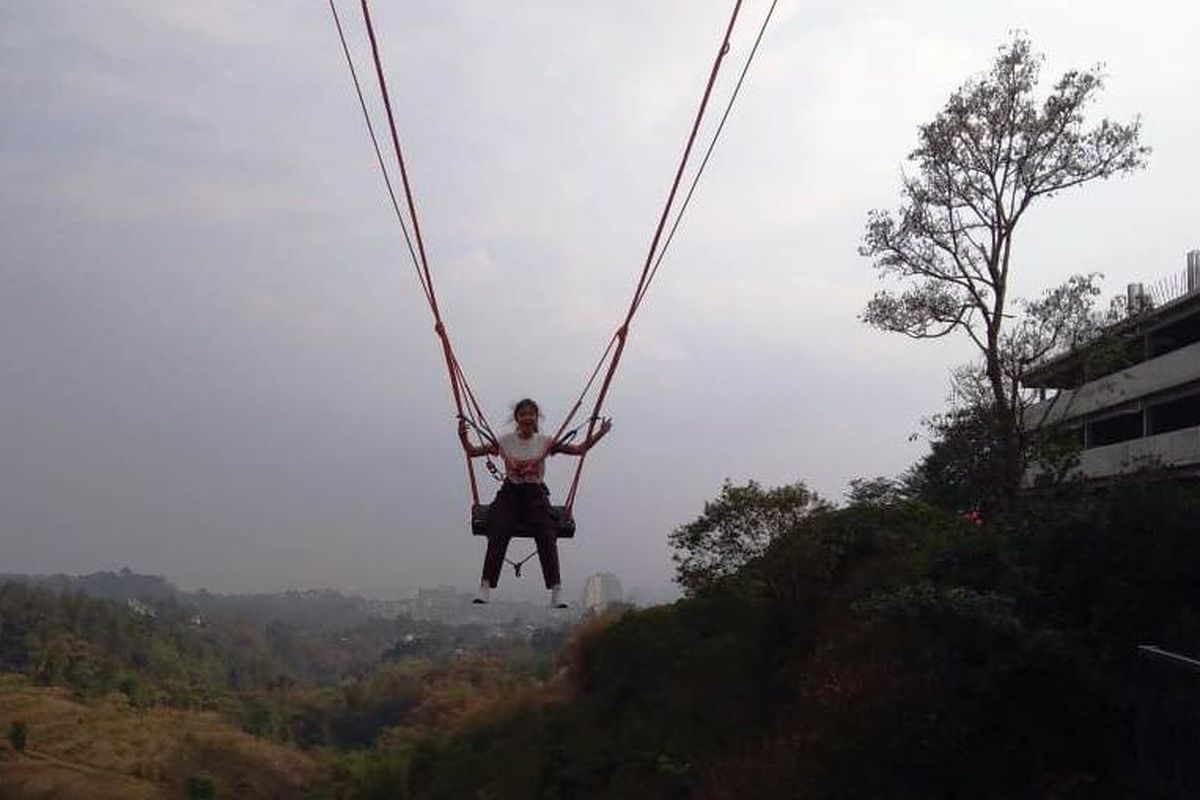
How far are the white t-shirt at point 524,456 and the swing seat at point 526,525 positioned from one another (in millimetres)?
232

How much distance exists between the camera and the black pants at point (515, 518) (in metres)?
7.38

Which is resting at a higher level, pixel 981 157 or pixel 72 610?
pixel 981 157

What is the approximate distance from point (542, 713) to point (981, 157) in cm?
1511

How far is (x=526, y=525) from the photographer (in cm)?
742

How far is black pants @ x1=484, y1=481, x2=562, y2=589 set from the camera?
24.2ft

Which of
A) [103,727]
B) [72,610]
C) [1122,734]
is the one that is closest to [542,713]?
[1122,734]

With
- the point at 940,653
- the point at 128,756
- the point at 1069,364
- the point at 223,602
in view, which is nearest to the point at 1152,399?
the point at 1069,364

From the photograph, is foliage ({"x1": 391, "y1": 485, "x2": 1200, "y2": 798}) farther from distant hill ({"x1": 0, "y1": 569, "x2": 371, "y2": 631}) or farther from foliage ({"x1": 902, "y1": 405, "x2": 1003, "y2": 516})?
distant hill ({"x1": 0, "y1": 569, "x2": 371, "y2": 631})

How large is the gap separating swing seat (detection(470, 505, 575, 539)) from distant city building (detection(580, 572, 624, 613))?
39.5 feet

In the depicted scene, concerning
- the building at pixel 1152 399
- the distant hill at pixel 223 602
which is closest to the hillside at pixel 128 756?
the building at pixel 1152 399

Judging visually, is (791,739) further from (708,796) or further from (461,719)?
(461,719)

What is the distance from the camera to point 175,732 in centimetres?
6250

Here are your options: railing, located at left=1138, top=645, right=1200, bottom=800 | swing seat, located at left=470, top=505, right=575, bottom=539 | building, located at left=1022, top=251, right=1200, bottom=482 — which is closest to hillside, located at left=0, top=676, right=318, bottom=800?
building, located at left=1022, top=251, right=1200, bottom=482

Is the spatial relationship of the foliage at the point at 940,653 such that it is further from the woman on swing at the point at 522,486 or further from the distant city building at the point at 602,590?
the woman on swing at the point at 522,486
